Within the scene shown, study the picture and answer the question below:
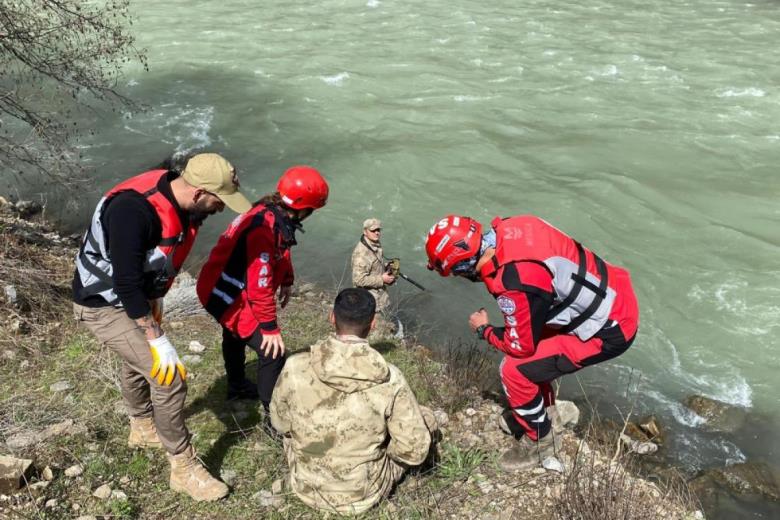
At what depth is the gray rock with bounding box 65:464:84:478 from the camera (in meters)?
3.93

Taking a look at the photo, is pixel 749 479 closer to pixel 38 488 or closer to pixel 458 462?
pixel 458 462

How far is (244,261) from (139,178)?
35.4 inches

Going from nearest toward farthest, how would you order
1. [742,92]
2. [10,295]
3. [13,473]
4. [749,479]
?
[13,473], [749,479], [10,295], [742,92]

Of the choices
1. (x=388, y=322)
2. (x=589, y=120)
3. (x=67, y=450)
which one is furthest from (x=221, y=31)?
(x=67, y=450)

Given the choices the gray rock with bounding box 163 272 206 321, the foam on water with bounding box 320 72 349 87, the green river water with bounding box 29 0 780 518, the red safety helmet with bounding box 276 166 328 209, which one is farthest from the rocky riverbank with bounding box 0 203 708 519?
the foam on water with bounding box 320 72 349 87

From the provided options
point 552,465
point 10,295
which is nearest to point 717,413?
point 552,465

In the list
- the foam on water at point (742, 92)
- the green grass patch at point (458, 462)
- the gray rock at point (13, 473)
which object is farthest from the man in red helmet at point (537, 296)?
the foam on water at point (742, 92)

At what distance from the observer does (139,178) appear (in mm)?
3416

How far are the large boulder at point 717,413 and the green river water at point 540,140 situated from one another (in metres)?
0.13

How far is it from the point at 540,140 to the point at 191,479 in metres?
10.8

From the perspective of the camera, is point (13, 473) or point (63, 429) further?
point (63, 429)

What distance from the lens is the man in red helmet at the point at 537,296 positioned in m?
3.71

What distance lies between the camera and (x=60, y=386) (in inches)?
197

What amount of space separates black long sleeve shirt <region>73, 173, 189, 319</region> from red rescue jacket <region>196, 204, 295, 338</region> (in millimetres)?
692
